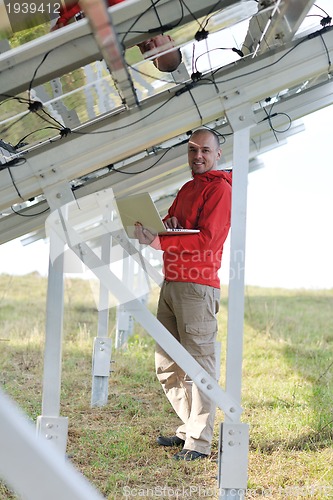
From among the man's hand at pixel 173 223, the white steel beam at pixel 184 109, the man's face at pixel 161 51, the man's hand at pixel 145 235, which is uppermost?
the man's face at pixel 161 51

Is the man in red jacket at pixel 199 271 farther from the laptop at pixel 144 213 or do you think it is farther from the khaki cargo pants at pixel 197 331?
the laptop at pixel 144 213

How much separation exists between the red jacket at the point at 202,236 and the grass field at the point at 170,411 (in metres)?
1.05

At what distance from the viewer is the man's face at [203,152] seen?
4.32m

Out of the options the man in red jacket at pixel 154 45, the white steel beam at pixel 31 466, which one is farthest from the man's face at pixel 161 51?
the white steel beam at pixel 31 466

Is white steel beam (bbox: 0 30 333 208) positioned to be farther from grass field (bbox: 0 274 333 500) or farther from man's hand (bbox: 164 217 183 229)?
grass field (bbox: 0 274 333 500)

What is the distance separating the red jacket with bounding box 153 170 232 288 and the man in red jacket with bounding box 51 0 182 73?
0.73m

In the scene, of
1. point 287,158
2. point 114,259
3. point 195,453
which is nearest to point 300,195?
point 287,158

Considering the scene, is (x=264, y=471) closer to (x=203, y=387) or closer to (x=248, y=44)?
(x=203, y=387)

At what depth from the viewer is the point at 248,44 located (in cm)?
405

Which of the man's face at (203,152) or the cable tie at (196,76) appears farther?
the man's face at (203,152)

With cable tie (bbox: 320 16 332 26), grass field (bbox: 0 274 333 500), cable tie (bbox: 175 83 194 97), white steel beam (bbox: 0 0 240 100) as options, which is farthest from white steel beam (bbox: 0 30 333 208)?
grass field (bbox: 0 274 333 500)

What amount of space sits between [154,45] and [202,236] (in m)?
1.08

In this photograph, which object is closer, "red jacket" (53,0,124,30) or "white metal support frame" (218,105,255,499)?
"red jacket" (53,0,124,30)

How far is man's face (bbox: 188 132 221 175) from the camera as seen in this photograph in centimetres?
432
